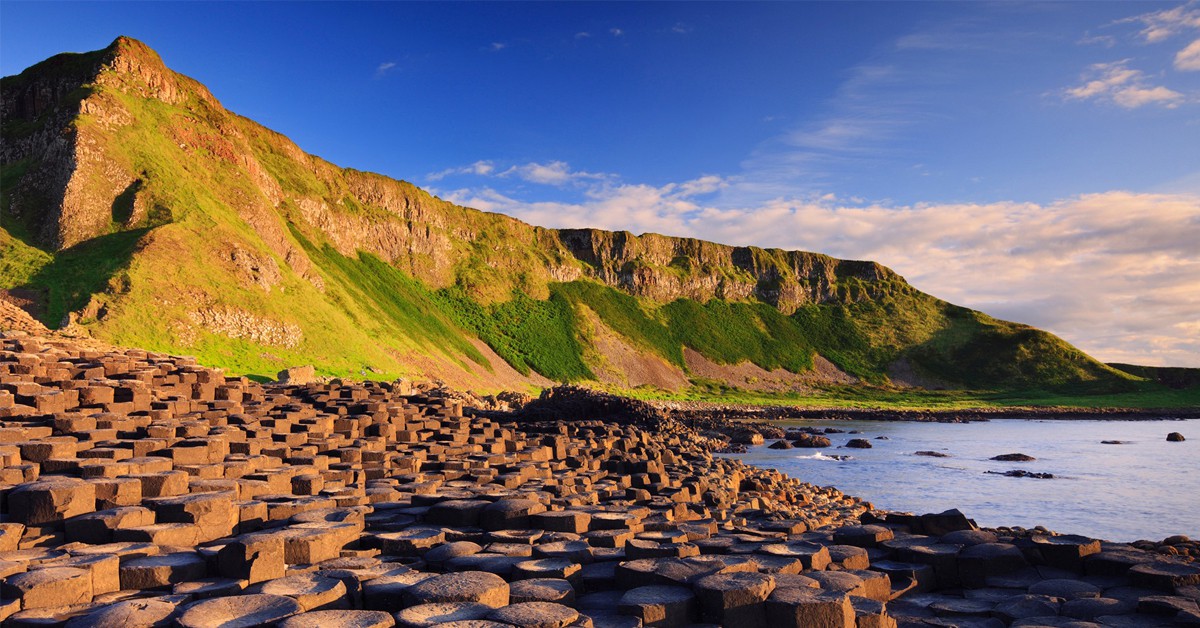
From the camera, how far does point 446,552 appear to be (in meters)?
8.09

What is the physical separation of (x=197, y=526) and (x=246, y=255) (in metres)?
50.1

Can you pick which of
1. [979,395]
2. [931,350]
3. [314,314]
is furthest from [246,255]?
[931,350]

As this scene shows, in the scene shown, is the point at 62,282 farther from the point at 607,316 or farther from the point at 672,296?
the point at 672,296

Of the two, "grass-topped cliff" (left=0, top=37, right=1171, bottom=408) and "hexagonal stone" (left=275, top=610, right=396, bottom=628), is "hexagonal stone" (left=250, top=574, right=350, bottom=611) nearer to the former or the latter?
"hexagonal stone" (left=275, top=610, right=396, bottom=628)

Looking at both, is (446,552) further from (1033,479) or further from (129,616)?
(1033,479)

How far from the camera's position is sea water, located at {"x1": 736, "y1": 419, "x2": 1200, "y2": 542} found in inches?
851

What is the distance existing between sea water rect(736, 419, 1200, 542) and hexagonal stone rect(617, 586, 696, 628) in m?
17.6

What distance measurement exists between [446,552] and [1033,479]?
30185mm

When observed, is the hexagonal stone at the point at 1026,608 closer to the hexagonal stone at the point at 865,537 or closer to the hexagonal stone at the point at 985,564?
the hexagonal stone at the point at 985,564

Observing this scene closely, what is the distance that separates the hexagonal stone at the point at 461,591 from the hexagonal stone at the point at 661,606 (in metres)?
1.12

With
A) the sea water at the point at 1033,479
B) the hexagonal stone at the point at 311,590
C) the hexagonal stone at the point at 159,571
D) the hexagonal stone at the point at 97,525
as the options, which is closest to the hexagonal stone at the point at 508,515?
the hexagonal stone at the point at 311,590

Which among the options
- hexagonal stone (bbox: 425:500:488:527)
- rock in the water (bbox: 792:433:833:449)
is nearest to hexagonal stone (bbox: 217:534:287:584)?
hexagonal stone (bbox: 425:500:488:527)

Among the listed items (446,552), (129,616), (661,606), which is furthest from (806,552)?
(129,616)

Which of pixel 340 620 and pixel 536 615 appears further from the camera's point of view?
pixel 536 615
